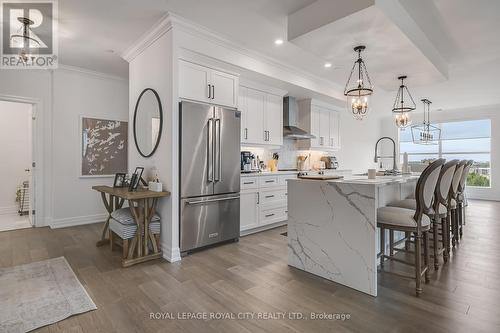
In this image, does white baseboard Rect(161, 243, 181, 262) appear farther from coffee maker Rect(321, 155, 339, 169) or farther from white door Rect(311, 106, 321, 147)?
coffee maker Rect(321, 155, 339, 169)

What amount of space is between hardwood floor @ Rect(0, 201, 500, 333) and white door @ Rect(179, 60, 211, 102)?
202 centimetres

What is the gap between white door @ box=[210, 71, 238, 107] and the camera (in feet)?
11.9

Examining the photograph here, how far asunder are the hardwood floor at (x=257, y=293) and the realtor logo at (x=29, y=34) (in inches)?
108

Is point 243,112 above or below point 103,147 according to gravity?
above

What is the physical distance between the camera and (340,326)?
6.10 ft

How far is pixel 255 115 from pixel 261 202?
156cm

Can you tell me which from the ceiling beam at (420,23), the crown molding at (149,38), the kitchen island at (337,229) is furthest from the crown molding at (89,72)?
the ceiling beam at (420,23)

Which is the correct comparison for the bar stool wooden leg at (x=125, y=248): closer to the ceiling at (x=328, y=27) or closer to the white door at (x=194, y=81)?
the white door at (x=194, y=81)

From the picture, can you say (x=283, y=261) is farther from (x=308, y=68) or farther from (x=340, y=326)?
(x=308, y=68)

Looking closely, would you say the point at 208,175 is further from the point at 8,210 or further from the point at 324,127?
the point at 8,210

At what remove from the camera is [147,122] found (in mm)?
3631

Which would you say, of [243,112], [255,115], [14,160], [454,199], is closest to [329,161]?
[255,115]

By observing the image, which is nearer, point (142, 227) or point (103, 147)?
point (142, 227)

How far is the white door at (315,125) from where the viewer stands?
605 cm
